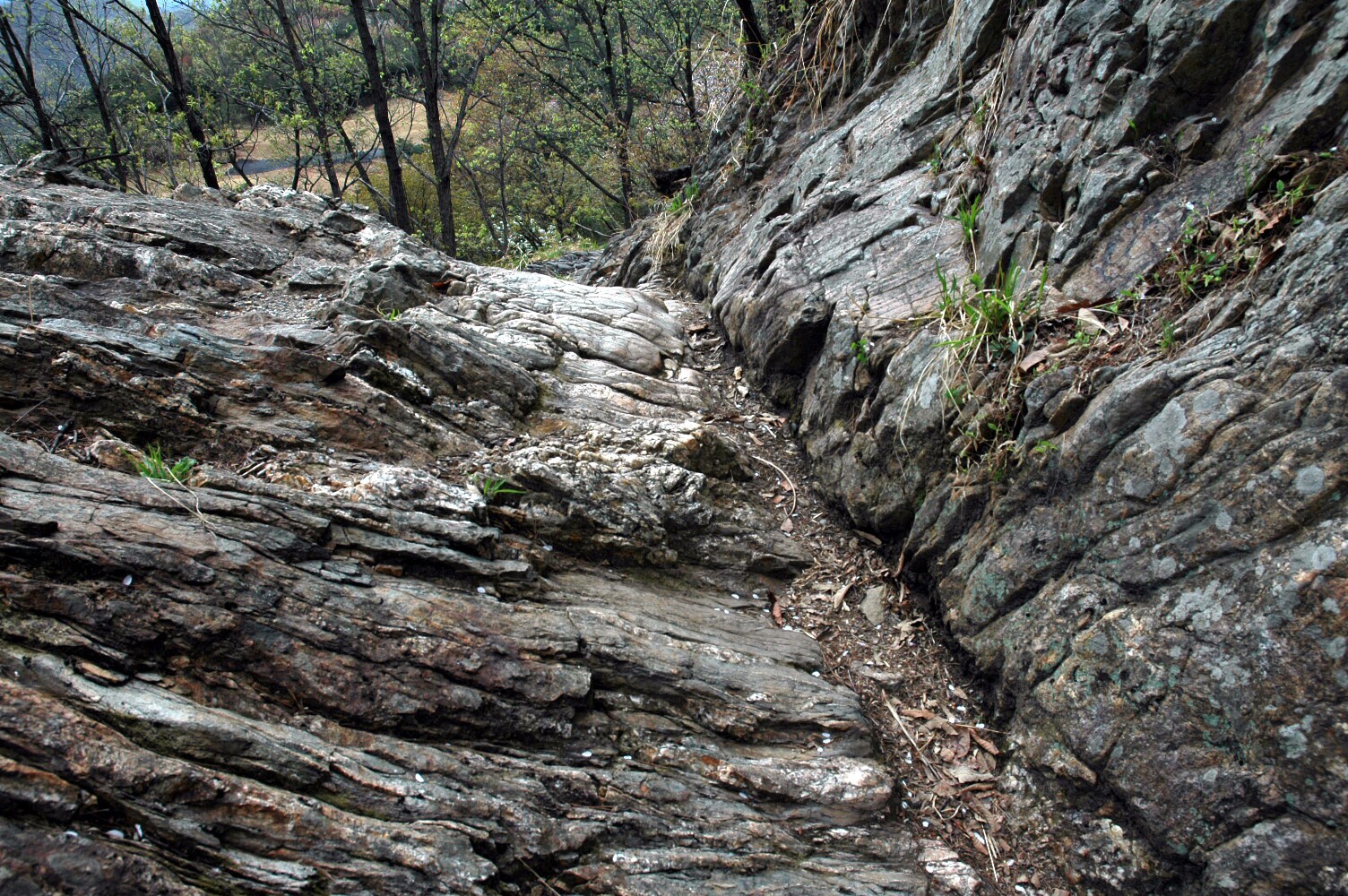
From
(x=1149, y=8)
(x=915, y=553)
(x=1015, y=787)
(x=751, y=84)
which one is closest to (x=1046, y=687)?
(x=1015, y=787)

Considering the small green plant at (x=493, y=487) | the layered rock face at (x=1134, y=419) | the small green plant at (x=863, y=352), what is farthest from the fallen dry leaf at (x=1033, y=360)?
the small green plant at (x=493, y=487)

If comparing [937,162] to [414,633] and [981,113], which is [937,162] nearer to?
[981,113]

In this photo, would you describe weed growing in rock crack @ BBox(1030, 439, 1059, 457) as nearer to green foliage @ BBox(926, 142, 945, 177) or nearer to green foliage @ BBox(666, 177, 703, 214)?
green foliage @ BBox(926, 142, 945, 177)

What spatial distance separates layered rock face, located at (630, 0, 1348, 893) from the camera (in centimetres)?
253

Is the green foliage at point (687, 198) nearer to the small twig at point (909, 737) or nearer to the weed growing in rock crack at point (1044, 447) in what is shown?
the weed growing in rock crack at point (1044, 447)

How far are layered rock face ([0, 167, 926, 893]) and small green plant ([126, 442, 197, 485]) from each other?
5 centimetres

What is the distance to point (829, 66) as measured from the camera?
8273 millimetres

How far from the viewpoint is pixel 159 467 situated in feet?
11.4

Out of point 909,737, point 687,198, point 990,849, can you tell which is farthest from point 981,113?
point 687,198

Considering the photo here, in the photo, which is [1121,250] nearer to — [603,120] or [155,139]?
[603,120]

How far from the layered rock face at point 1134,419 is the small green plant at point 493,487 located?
2275 millimetres

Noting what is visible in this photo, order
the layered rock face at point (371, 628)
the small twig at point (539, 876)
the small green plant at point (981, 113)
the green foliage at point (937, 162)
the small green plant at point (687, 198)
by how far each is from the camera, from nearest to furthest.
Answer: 1. the layered rock face at point (371, 628)
2. the small twig at point (539, 876)
3. the small green plant at point (981, 113)
4. the green foliage at point (937, 162)
5. the small green plant at point (687, 198)

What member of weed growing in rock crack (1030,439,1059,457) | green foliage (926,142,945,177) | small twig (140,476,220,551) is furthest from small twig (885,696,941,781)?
green foliage (926,142,945,177)

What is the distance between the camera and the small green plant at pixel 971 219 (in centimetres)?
500
